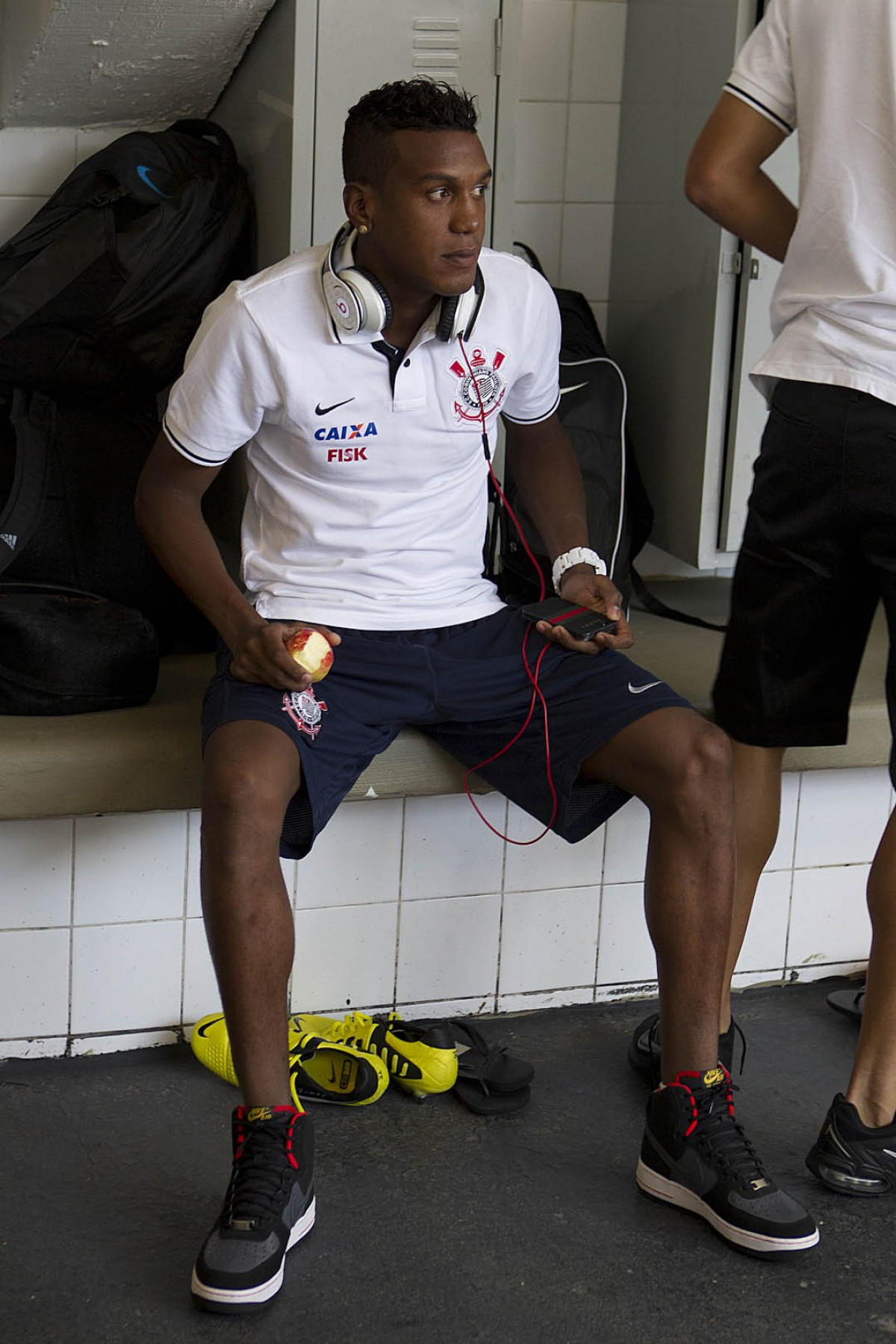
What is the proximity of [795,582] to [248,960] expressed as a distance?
2.94 feet

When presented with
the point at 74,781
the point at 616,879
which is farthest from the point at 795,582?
the point at 74,781

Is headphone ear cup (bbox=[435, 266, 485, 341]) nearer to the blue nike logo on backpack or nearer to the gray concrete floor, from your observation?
the blue nike logo on backpack

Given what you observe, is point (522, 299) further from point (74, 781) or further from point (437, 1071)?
point (437, 1071)

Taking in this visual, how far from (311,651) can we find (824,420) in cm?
75

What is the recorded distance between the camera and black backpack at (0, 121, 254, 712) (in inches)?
105

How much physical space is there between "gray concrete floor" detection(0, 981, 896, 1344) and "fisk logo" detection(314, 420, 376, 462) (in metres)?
1.00

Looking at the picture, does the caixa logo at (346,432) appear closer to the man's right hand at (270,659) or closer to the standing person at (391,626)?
the standing person at (391,626)

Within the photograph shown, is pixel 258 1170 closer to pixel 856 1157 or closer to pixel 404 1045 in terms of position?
pixel 404 1045

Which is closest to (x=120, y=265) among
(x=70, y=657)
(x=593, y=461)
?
(x=70, y=657)

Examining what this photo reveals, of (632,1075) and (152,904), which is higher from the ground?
(152,904)

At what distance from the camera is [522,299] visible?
89.6 inches

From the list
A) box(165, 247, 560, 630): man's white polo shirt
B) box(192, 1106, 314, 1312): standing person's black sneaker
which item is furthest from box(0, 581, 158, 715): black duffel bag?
box(192, 1106, 314, 1312): standing person's black sneaker

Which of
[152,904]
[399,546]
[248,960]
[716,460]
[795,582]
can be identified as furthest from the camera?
[716,460]

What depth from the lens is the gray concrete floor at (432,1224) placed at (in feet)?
6.02
